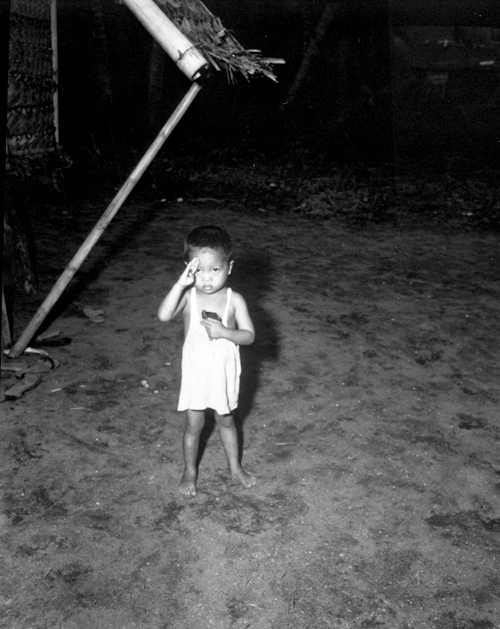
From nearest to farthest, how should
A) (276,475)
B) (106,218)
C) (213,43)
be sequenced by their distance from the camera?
1. (276,475)
2. (213,43)
3. (106,218)

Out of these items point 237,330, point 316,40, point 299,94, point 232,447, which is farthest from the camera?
point 299,94

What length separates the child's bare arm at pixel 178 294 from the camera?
284 cm

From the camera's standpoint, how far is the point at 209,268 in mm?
2896

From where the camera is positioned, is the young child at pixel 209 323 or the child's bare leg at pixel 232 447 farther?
the child's bare leg at pixel 232 447

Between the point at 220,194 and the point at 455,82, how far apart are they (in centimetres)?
1344

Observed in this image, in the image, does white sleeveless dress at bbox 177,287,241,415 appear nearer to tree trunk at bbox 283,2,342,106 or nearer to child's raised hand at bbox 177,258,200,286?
child's raised hand at bbox 177,258,200,286

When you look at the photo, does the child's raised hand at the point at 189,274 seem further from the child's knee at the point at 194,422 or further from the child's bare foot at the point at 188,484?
the child's bare foot at the point at 188,484

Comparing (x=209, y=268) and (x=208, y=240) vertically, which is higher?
(x=208, y=240)

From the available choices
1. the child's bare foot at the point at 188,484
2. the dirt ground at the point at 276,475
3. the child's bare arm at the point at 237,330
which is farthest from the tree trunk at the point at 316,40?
the child's bare foot at the point at 188,484

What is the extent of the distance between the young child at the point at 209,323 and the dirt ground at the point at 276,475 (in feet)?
1.83

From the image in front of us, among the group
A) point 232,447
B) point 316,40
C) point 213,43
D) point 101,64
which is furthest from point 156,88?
point 232,447

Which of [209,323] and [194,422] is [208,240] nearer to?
[209,323]

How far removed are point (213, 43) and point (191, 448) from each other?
7.80 feet

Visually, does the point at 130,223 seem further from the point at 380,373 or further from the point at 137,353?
the point at 380,373
